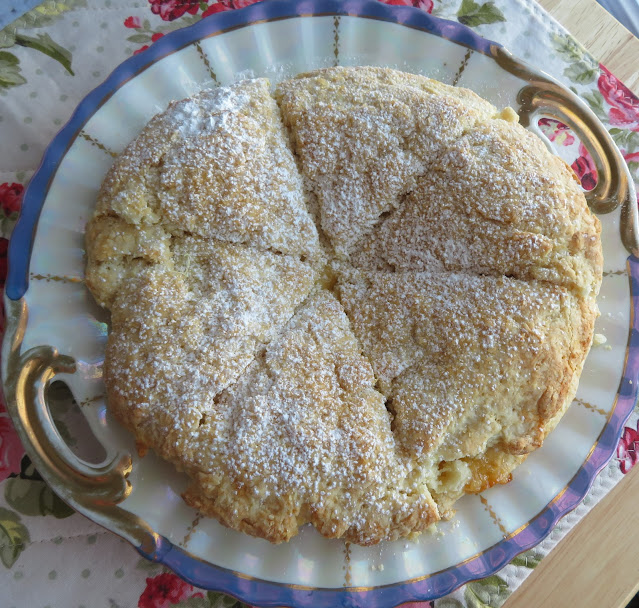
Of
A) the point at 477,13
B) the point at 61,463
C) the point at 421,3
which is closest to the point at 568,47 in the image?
the point at 477,13

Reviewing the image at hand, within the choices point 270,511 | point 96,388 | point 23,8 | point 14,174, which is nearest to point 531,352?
point 270,511

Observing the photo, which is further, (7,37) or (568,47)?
(568,47)

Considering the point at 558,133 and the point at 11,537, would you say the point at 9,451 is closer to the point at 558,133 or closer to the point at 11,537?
the point at 11,537

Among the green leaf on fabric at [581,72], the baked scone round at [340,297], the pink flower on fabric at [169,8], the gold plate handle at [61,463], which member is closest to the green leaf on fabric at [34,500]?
the gold plate handle at [61,463]

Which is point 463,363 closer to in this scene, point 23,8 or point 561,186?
point 561,186

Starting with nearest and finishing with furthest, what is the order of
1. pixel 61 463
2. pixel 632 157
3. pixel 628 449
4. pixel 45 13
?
pixel 61 463, pixel 628 449, pixel 45 13, pixel 632 157

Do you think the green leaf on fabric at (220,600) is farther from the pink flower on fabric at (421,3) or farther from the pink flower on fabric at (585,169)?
the pink flower on fabric at (421,3)
